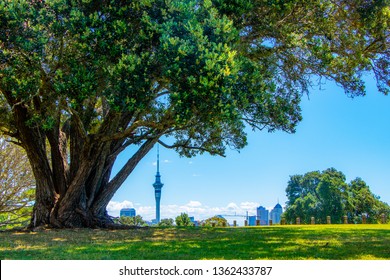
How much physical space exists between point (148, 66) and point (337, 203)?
37.3 metres

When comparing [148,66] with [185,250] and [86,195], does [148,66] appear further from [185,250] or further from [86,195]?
[86,195]

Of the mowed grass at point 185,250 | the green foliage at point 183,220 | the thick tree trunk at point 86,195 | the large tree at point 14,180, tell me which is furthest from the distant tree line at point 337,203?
the mowed grass at point 185,250

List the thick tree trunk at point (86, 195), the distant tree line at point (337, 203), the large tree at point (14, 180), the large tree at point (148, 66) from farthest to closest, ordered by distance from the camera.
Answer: the distant tree line at point (337, 203) → the large tree at point (14, 180) → the thick tree trunk at point (86, 195) → the large tree at point (148, 66)

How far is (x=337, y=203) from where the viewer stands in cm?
4278

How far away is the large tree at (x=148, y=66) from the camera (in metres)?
9.74

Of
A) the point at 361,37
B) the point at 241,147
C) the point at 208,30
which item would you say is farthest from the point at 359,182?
the point at 208,30

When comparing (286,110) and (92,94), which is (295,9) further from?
(92,94)

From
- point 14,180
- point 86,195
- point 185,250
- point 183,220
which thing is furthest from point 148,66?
point 183,220

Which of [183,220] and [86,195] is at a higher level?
[86,195]

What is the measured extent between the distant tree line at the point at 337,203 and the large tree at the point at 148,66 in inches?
1199

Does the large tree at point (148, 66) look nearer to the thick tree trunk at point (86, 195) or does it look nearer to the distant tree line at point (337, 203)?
the thick tree trunk at point (86, 195)

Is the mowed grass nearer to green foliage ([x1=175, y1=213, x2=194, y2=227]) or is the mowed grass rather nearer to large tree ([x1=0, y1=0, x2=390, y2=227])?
large tree ([x1=0, y1=0, x2=390, y2=227])

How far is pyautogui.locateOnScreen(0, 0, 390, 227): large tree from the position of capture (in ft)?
32.0
